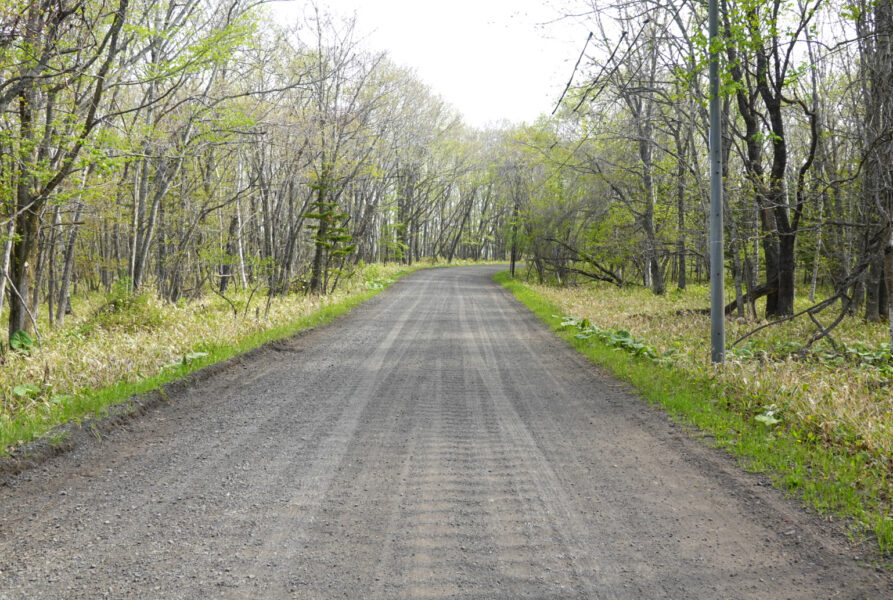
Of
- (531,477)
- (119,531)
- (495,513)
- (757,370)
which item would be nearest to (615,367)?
(757,370)

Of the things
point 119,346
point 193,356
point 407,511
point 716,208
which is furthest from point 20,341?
point 716,208

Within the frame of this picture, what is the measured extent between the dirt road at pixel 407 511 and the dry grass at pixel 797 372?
1.15m

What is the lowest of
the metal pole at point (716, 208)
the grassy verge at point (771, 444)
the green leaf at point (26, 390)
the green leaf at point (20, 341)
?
the grassy verge at point (771, 444)

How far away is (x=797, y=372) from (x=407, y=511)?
19.8ft

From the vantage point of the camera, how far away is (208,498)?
391 cm

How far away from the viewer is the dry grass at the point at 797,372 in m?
5.21

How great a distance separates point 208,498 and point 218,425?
183 centimetres

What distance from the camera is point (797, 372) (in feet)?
24.2

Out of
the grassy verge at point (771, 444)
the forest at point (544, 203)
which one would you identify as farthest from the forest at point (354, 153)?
the grassy verge at point (771, 444)

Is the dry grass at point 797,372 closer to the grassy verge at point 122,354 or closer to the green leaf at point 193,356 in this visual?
the grassy verge at point 122,354

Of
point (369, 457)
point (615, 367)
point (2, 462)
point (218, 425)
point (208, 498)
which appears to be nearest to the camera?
point (208, 498)

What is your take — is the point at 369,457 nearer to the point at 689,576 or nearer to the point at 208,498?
the point at 208,498

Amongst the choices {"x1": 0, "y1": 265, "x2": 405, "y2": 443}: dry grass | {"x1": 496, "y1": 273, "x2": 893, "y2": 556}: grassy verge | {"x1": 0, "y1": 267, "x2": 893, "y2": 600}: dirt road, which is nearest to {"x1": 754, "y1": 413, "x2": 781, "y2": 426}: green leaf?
{"x1": 496, "y1": 273, "x2": 893, "y2": 556}: grassy verge

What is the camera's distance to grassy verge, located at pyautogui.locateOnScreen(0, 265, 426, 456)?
5949 millimetres
